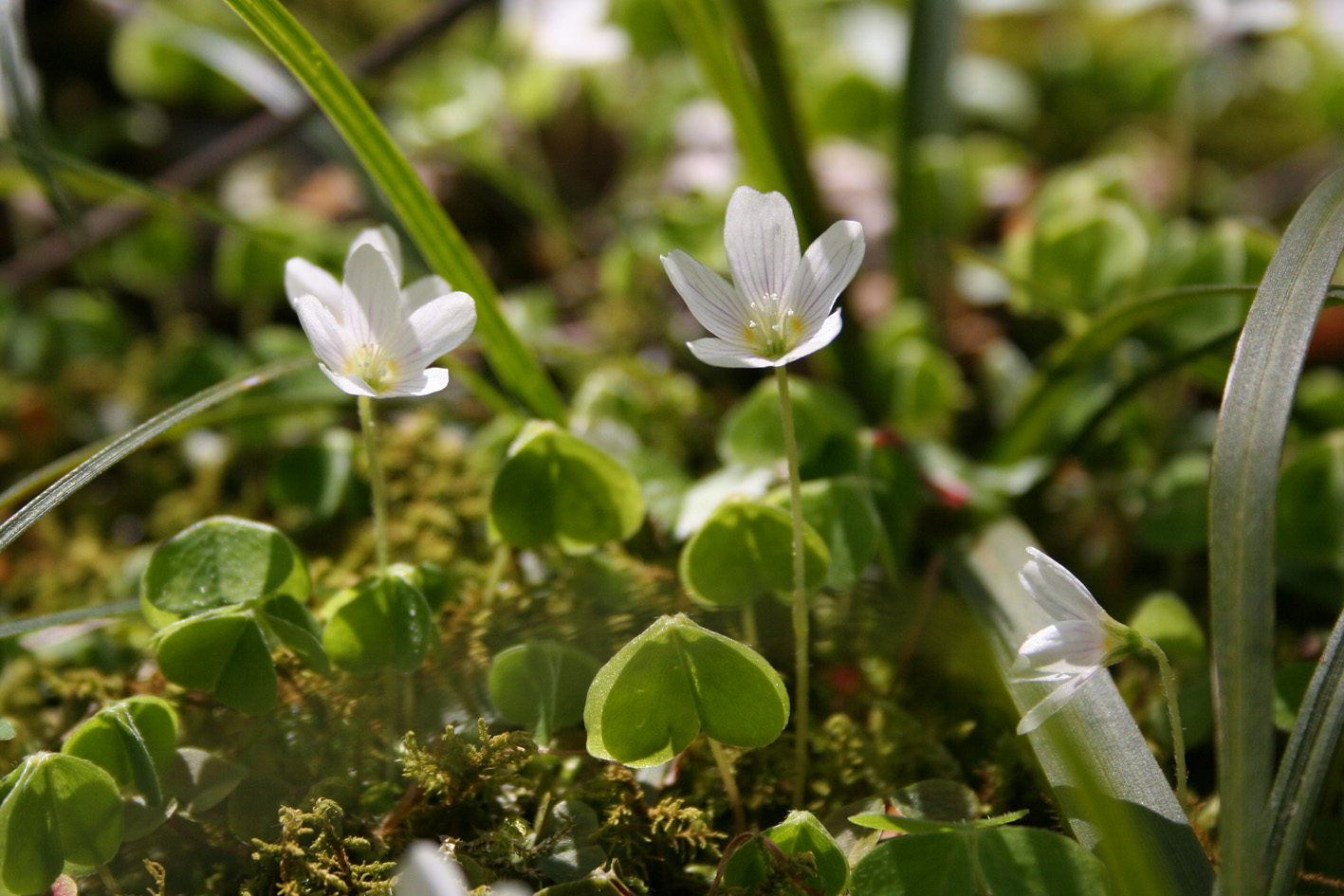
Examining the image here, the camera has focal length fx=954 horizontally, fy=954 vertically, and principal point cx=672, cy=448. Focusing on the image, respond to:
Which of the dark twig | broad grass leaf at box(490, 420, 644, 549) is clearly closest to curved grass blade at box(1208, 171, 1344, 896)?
broad grass leaf at box(490, 420, 644, 549)

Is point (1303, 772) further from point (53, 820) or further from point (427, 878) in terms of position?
point (53, 820)

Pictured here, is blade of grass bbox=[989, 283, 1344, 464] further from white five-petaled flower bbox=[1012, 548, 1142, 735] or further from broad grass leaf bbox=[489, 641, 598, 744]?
broad grass leaf bbox=[489, 641, 598, 744]

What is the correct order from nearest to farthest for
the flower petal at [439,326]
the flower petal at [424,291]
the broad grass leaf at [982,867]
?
1. the broad grass leaf at [982,867]
2. the flower petal at [439,326]
3. the flower petal at [424,291]

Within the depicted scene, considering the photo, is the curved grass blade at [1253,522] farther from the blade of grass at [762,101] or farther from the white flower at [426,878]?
the blade of grass at [762,101]

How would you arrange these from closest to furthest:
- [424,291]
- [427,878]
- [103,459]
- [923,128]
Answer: [427,878], [103,459], [424,291], [923,128]

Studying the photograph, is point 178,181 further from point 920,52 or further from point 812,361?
point 920,52

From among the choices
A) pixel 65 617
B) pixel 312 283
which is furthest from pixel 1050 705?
pixel 65 617

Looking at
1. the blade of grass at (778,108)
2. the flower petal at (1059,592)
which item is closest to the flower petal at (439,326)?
the flower petal at (1059,592)
